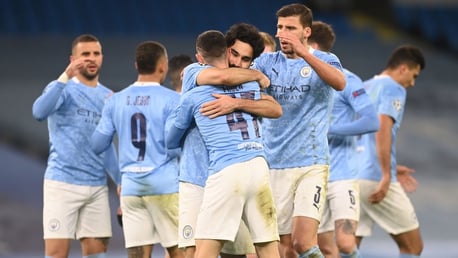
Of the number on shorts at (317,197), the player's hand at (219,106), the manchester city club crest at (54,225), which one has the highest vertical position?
the player's hand at (219,106)

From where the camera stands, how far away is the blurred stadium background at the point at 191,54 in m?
16.1

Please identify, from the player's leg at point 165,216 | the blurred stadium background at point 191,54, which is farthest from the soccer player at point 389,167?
the blurred stadium background at point 191,54

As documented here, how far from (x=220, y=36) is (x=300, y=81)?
1029 millimetres

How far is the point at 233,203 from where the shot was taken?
7633 mm

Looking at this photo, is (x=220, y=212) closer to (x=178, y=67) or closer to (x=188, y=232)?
(x=188, y=232)

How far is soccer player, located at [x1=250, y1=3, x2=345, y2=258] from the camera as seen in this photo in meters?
8.35

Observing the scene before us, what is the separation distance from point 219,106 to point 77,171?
8.52 ft

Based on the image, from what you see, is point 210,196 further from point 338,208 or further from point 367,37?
point 367,37

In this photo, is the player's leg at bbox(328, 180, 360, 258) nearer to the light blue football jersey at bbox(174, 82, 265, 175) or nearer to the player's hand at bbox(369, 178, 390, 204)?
the player's hand at bbox(369, 178, 390, 204)

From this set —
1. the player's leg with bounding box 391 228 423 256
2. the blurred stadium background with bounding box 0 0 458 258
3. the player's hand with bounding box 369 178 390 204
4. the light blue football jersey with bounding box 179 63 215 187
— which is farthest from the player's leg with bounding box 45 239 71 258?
the blurred stadium background with bounding box 0 0 458 258

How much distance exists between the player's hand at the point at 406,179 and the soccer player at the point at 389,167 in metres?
0.25

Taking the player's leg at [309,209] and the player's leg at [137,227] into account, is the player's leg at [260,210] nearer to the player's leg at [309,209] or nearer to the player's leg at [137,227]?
the player's leg at [309,209]

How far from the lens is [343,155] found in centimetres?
1012

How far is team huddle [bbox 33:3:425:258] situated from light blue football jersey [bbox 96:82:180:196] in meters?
0.01
